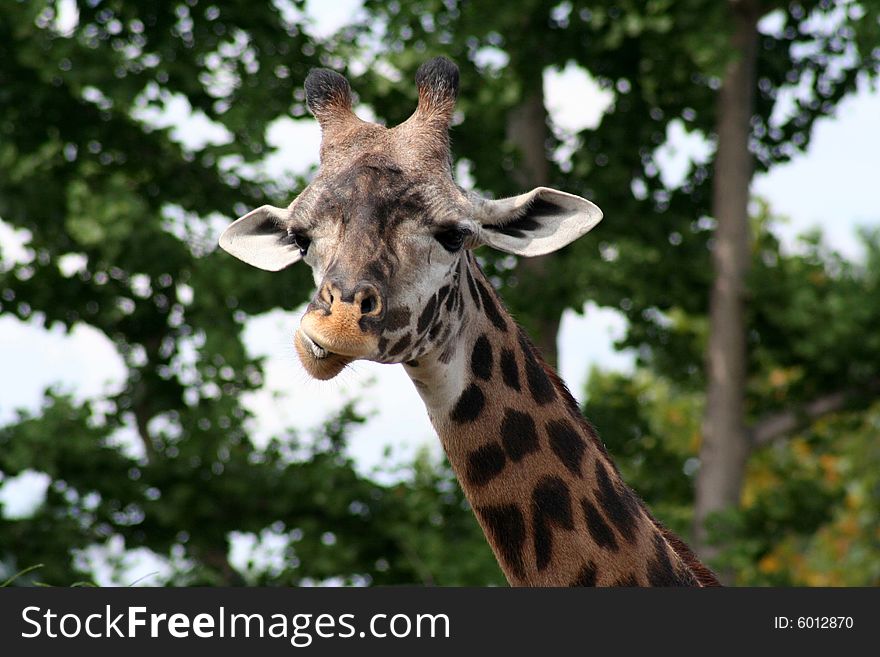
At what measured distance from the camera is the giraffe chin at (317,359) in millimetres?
4543

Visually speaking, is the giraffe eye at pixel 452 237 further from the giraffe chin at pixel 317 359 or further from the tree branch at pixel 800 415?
the tree branch at pixel 800 415

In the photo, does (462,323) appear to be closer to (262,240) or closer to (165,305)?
(262,240)

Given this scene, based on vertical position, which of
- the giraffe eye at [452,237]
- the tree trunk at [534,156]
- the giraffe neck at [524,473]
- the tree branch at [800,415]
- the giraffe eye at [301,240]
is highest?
the tree trunk at [534,156]

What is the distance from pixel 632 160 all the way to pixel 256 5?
17.2ft

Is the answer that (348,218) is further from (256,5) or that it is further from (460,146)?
(460,146)

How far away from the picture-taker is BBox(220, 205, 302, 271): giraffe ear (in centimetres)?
531

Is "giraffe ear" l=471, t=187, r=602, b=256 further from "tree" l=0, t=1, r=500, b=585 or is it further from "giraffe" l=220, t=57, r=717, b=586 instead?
"tree" l=0, t=1, r=500, b=585

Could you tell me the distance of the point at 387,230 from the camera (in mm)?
4758

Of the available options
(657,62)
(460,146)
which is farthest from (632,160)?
(460,146)

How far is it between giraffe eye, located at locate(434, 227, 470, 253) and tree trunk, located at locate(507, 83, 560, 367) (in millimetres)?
10138

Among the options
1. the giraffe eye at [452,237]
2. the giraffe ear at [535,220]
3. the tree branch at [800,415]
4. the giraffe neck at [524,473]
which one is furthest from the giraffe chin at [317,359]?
the tree branch at [800,415]

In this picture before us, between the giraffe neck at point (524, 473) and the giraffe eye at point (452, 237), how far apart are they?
226 millimetres

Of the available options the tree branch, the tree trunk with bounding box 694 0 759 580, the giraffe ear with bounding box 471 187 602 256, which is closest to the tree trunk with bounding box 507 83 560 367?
the tree trunk with bounding box 694 0 759 580

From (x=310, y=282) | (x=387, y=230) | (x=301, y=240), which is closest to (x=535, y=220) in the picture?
(x=387, y=230)
